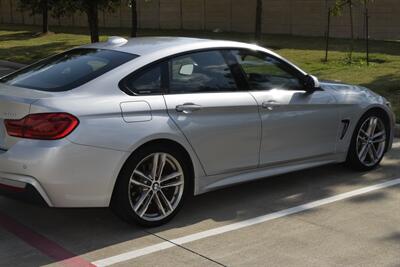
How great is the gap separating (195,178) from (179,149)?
0.32m

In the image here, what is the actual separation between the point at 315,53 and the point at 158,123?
14300 mm

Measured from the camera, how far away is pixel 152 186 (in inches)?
194

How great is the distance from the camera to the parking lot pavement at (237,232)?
14.4 feet

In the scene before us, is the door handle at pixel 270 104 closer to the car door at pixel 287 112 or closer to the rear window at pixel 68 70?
the car door at pixel 287 112

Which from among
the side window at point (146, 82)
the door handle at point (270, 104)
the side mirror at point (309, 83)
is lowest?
the door handle at point (270, 104)

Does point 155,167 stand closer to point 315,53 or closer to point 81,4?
point 81,4

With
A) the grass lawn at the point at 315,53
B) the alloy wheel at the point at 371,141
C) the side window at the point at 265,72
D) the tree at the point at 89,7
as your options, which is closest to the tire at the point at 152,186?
the side window at the point at 265,72

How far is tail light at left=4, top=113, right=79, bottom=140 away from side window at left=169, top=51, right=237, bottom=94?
Answer: 1.00m

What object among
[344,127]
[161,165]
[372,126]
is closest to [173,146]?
[161,165]

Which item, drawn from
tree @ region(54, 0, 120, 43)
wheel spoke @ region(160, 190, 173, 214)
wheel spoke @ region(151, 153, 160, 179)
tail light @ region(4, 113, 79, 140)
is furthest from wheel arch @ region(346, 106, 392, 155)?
tree @ region(54, 0, 120, 43)

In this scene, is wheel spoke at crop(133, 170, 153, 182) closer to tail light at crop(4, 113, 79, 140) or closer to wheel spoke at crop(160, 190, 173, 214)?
wheel spoke at crop(160, 190, 173, 214)

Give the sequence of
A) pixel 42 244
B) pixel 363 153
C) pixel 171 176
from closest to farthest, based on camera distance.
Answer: pixel 42 244, pixel 171 176, pixel 363 153

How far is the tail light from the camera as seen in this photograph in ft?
14.6

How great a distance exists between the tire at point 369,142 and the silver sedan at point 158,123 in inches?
4.0
